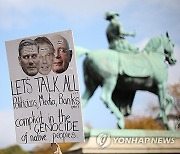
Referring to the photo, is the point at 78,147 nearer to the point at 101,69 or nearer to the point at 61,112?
the point at 101,69

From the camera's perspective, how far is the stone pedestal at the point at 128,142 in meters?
12.4

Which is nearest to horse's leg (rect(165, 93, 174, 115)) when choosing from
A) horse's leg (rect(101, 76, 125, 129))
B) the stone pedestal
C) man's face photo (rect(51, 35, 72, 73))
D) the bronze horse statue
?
the bronze horse statue

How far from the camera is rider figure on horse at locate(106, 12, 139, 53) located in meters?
13.2

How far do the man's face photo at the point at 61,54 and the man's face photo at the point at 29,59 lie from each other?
15 centimetres

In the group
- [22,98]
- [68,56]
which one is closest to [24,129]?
[22,98]

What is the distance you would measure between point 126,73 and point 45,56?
888 cm

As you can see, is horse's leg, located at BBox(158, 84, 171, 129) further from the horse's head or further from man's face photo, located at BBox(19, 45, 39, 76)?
man's face photo, located at BBox(19, 45, 39, 76)

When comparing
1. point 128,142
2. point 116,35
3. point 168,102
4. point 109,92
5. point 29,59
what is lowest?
point 128,142

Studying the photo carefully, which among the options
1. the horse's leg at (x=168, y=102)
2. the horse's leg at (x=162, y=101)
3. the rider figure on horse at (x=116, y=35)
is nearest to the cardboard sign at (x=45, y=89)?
the rider figure on horse at (x=116, y=35)

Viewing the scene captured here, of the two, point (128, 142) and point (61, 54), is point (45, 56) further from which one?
point (128, 142)

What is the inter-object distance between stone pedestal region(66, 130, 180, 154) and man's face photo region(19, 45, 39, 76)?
8022 millimetres

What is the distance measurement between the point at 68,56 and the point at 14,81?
1.68ft

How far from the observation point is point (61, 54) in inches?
167

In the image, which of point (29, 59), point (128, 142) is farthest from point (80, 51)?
point (29, 59)
